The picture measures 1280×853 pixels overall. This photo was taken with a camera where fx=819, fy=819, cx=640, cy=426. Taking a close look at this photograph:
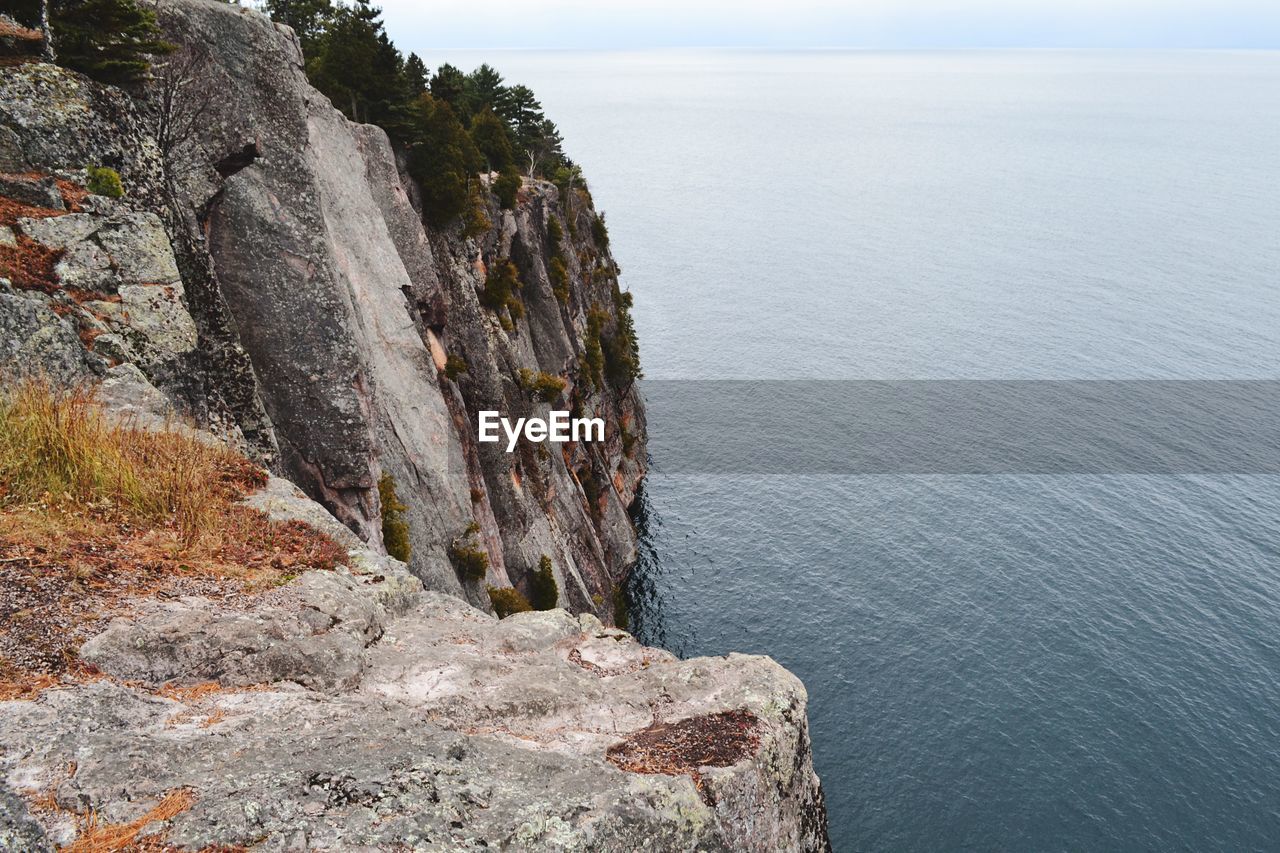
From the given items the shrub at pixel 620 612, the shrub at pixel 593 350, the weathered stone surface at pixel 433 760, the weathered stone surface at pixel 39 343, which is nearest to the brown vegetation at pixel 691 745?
the weathered stone surface at pixel 433 760

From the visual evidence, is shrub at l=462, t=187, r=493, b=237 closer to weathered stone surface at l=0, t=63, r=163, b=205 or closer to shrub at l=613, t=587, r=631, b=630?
weathered stone surface at l=0, t=63, r=163, b=205

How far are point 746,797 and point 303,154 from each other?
27.6 metres

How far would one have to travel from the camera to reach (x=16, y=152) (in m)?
19.0

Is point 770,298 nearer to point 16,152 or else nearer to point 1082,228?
point 1082,228

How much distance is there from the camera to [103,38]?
894 inches

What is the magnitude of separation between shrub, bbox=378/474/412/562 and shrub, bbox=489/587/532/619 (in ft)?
29.7

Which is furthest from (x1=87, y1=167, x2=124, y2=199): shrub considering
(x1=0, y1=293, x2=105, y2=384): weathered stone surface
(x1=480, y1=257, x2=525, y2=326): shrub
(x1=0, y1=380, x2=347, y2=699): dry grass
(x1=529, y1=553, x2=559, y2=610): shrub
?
(x1=480, y1=257, x2=525, y2=326): shrub

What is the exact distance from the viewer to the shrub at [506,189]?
6062 cm

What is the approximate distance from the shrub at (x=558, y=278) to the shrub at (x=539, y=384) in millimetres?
15496

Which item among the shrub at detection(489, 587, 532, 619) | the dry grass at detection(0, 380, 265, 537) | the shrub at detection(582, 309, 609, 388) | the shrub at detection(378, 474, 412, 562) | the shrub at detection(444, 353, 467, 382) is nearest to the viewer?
the dry grass at detection(0, 380, 265, 537)

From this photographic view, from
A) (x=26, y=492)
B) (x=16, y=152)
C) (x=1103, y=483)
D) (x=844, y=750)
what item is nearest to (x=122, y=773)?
(x=26, y=492)

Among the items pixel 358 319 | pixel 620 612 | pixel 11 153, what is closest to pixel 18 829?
pixel 11 153

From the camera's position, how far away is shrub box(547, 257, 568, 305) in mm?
71750

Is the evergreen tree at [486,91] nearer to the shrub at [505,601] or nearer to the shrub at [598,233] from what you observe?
the shrub at [598,233]
